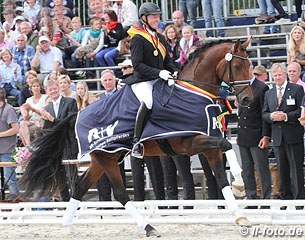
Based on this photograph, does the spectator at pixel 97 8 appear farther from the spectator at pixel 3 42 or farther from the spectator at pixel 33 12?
the spectator at pixel 3 42

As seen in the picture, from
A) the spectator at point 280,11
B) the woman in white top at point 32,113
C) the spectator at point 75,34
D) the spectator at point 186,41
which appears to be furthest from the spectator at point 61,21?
the spectator at point 280,11

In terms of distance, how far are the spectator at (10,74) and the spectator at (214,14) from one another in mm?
3682

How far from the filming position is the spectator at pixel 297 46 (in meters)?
14.6

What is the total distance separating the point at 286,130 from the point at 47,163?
11.0ft

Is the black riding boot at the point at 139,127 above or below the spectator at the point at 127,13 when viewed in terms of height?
below

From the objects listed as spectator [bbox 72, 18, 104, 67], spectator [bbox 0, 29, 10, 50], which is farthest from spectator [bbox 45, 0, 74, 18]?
spectator [bbox 72, 18, 104, 67]

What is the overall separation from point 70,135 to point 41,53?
602cm

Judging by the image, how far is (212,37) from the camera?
17938 mm

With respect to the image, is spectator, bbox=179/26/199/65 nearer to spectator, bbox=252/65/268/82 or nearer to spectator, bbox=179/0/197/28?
spectator, bbox=252/65/268/82

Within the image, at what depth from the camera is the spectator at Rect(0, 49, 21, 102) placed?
17609mm

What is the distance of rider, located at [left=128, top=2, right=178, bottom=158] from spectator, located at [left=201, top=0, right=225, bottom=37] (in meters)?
6.69

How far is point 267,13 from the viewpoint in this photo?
17.8 metres

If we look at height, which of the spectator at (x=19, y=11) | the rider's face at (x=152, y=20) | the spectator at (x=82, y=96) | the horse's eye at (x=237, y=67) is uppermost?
the rider's face at (x=152, y=20)

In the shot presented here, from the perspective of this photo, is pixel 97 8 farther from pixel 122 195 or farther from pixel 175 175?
pixel 122 195
